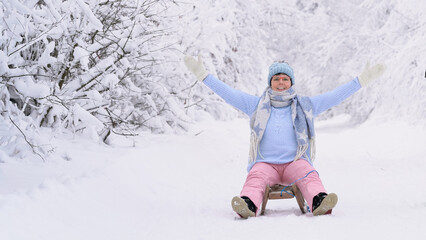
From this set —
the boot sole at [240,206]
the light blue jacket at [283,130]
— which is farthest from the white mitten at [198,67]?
the boot sole at [240,206]

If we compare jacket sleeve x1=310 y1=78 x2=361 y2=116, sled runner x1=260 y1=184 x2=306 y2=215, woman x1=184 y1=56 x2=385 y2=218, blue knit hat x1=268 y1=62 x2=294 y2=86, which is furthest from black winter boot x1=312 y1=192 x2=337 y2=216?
blue knit hat x1=268 y1=62 x2=294 y2=86

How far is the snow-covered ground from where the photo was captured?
2971 mm

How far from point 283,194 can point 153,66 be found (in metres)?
3.80

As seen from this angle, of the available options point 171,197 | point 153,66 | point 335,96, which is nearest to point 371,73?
point 335,96

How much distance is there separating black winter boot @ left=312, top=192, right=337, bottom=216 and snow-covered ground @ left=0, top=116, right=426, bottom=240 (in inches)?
4.0

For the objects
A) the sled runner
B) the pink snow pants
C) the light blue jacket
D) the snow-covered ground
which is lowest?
the snow-covered ground

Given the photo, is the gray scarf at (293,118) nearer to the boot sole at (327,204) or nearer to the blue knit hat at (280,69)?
the blue knit hat at (280,69)

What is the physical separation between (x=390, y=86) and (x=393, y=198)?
24.1ft

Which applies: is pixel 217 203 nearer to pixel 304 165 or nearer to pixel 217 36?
pixel 304 165

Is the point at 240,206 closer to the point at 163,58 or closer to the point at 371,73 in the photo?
the point at 371,73

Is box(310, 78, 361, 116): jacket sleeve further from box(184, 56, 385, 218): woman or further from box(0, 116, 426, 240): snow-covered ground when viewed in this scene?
box(0, 116, 426, 240): snow-covered ground

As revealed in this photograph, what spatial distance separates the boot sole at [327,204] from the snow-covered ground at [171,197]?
10cm

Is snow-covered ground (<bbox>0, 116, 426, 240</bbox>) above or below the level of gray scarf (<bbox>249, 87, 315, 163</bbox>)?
below

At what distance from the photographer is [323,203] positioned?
3357mm
